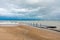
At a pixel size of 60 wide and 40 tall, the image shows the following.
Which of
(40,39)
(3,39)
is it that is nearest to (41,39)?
(40,39)

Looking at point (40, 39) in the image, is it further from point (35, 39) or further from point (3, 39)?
point (3, 39)

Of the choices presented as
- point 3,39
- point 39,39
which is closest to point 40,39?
point 39,39

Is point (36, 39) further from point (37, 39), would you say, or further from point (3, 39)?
point (3, 39)

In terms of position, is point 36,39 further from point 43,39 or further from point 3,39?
point 3,39

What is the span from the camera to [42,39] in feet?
44.3

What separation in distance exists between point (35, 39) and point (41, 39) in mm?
→ 622

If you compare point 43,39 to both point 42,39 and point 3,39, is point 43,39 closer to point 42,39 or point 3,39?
point 42,39

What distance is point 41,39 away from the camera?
13.6 meters

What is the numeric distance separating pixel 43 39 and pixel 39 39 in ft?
1.47

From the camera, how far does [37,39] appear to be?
44.7 feet

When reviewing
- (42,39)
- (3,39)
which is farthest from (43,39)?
(3,39)

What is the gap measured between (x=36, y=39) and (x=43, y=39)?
73 centimetres

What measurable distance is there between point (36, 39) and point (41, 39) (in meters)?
0.52

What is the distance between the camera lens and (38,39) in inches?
537
